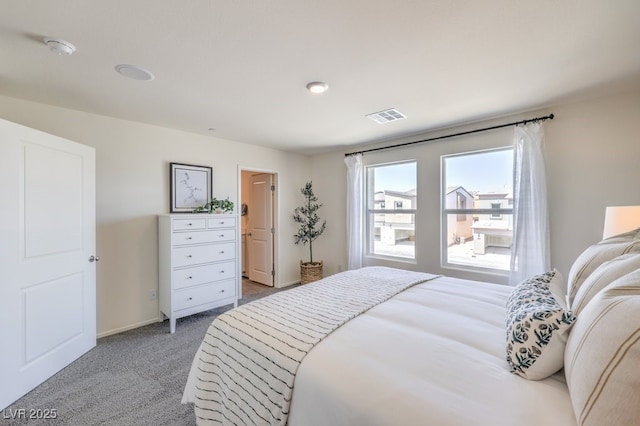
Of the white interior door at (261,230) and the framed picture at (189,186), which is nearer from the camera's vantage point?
the framed picture at (189,186)

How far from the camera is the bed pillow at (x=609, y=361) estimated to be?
25.4 inches

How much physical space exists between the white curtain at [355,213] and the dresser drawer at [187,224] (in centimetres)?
222

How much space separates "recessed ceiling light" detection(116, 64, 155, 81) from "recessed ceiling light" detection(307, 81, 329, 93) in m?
1.23

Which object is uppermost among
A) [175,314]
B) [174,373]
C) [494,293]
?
[494,293]

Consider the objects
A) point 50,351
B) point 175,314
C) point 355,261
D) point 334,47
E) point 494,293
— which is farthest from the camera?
point 355,261

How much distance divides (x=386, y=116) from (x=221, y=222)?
7.74 feet

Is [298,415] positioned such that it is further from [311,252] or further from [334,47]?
[311,252]

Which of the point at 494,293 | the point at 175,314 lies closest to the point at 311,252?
the point at 175,314

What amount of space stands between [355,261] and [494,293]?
8.33ft

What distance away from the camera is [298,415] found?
3.62 ft

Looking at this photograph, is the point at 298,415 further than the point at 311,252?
No

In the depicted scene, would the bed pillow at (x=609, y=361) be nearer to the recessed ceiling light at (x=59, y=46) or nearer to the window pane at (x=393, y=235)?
the recessed ceiling light at (x=59, y=46)

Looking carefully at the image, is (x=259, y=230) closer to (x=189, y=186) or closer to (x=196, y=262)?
(x=189, y=186)

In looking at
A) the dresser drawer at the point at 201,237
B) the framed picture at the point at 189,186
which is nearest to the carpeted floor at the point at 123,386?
the dresser drawer at the point at 201,237
